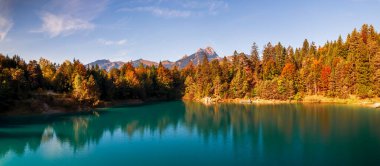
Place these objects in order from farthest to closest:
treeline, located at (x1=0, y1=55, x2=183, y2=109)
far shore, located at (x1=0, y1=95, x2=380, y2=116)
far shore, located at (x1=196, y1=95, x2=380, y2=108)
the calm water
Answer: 1. far shore, located at (x1=196, y1=95, x2=380, y2=108)
2. far shore, located at (x1=0, y1=95, x2=380, y2=116)
3. treeline, located at (x1=0, y1=55, x2=183, y2=109)
4. the calm water

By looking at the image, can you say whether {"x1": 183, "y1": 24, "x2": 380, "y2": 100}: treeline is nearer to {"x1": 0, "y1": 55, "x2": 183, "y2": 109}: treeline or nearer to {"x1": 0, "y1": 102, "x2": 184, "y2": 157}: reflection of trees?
{"x1": 0, "y1": 55, "x2": 183, "y2": 109}: treeline

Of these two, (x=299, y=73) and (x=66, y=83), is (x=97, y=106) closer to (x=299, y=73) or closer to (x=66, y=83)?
(x=66, y=83)

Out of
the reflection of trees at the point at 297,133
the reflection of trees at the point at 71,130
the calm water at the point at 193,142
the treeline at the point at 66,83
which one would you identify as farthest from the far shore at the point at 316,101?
the reflection of trees at the point at 71,130

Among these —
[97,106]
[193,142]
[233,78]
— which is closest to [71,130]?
[193,142]

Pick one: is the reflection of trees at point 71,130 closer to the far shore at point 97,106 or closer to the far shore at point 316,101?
the far shore at point 97,106

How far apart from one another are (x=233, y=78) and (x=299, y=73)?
23502 mm

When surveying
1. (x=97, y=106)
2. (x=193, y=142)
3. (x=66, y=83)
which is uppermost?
(x=66, y=83)

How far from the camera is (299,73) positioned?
105 meters

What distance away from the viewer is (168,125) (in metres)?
56.9

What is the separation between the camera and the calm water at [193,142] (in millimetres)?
30516

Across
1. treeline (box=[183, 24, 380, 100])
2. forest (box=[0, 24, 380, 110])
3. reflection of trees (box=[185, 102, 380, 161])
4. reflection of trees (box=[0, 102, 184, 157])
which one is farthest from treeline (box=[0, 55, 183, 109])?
reflection of trees (box=[185, 102, 380, 161])

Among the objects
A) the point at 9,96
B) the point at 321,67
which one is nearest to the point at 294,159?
the point at 9,96

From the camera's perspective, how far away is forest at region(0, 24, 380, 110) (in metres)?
76.2

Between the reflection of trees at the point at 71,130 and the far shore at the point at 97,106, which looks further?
the far shore at the point at 97,106
